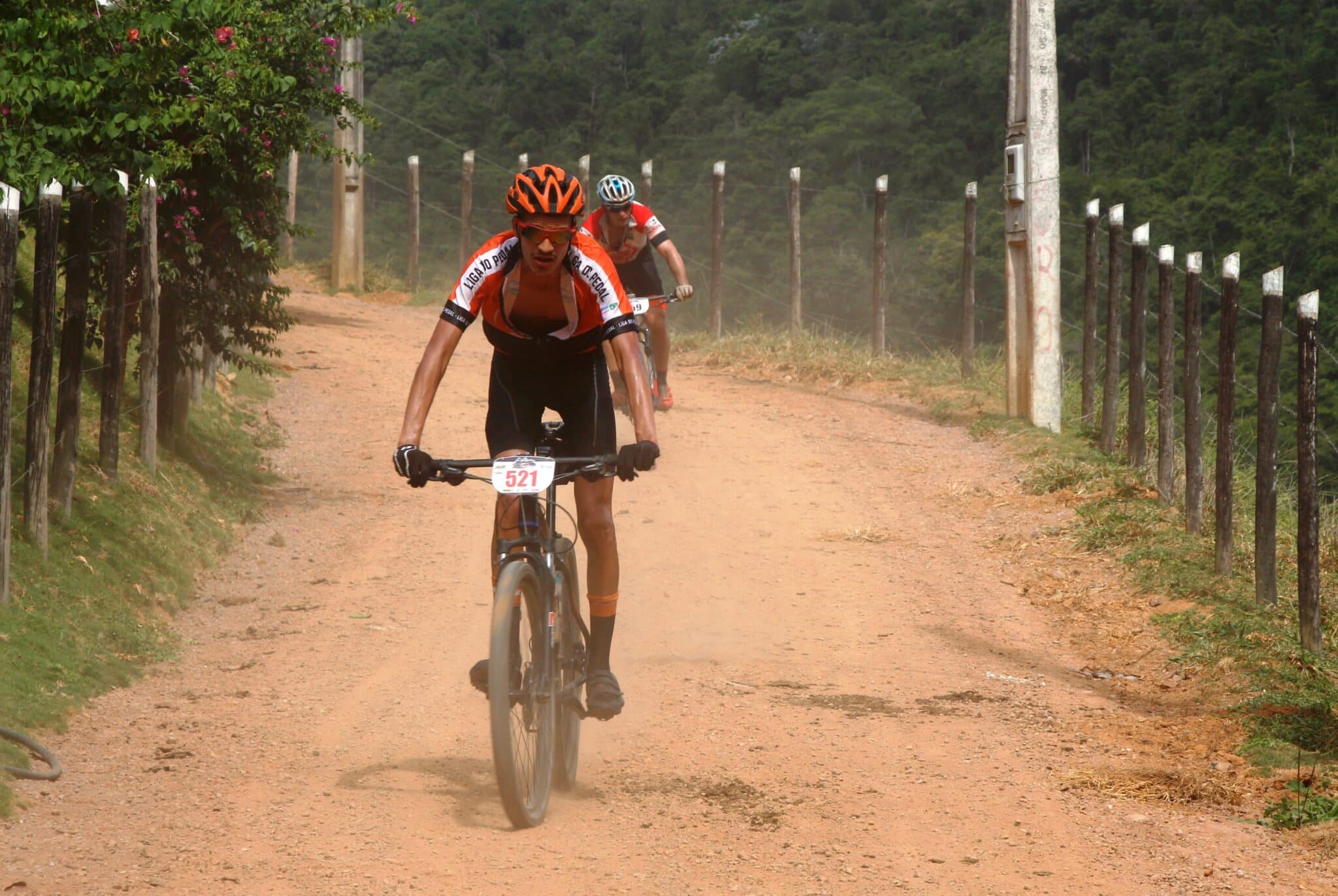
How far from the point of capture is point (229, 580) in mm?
8828

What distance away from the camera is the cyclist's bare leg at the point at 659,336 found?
11.8 metres

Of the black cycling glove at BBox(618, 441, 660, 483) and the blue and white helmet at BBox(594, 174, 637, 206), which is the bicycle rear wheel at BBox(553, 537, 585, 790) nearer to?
the black cycling glove at BBox(618, 441, 660, 483)

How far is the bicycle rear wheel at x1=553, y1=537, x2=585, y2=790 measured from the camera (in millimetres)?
5422

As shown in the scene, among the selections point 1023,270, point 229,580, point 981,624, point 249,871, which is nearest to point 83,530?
point 229,580

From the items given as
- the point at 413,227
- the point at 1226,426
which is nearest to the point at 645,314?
the point at 1226,426

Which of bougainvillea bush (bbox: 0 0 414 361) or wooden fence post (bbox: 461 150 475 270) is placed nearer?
bougainvillea bush (bbox: 0 0 414 361)

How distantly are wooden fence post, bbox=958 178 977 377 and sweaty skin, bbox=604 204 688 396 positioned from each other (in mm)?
4809

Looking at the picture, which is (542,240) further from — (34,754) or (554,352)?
(34,754)

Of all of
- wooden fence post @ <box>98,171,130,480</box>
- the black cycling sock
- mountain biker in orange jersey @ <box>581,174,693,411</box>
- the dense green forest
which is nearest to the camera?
the black cycling sock

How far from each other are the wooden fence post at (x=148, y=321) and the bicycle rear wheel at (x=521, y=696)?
4.74 metres

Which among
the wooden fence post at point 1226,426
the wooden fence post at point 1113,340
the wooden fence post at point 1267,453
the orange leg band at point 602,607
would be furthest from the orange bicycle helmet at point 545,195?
the wooden fence post at point 1113,340

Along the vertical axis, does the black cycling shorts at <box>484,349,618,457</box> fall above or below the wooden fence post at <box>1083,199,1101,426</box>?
below

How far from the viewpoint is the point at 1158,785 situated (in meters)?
5.68

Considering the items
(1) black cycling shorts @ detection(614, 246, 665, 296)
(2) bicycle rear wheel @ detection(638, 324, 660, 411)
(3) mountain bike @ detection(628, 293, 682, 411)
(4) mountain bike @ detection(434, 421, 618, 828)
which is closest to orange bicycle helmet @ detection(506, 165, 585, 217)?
(4) mountain bike @ detection(434, 421, 618, 828)
